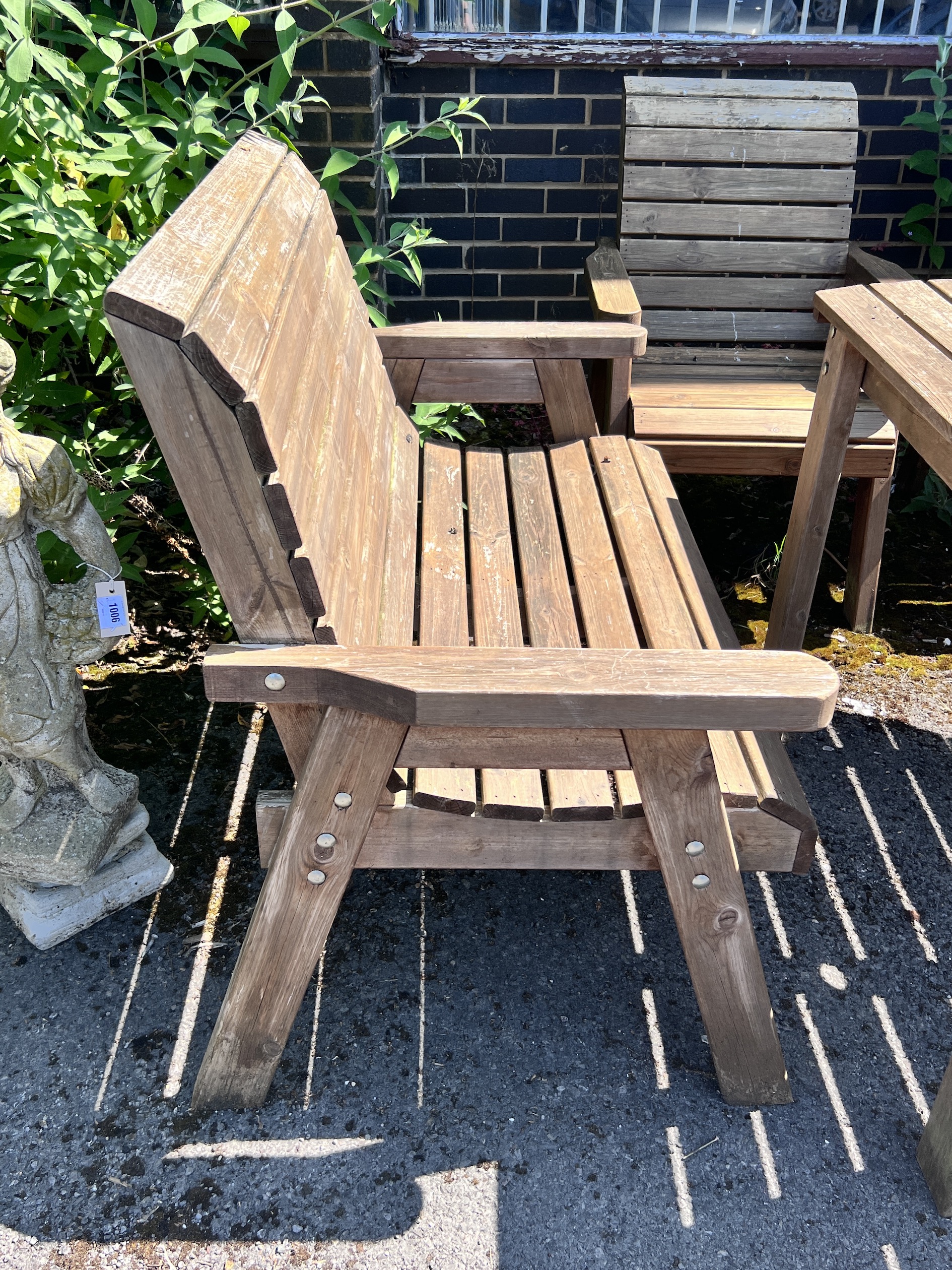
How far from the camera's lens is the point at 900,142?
365 centimetres

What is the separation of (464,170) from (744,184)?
1.06 m

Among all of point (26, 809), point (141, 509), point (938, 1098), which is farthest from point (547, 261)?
point (938, 1098)

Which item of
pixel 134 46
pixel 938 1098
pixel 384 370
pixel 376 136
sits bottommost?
pixel 938 1098

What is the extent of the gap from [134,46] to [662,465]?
177 centimetres

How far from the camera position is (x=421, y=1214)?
1.59 meters

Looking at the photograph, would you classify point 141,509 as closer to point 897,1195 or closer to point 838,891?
point 838,891

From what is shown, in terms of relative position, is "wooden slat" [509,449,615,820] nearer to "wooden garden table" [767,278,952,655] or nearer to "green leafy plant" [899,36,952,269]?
"wooden garden table" [767,278,952,655]

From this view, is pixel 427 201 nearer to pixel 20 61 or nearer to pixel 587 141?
pixel 587 141

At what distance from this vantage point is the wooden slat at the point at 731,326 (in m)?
3.18

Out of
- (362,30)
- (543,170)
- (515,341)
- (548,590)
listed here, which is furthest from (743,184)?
(548,590)

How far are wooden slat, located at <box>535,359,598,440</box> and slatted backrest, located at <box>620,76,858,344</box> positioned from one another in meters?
0.83

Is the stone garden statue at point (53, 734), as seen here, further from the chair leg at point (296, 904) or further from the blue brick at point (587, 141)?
the blue brick at point (587, 141)

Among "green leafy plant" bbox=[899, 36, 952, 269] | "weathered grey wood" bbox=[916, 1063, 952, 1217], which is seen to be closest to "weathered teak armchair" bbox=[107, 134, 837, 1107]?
"weathered grey wood" bbox=[916, 1063, 952, 1217]

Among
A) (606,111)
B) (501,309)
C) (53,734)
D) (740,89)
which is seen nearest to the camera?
(53,734)
